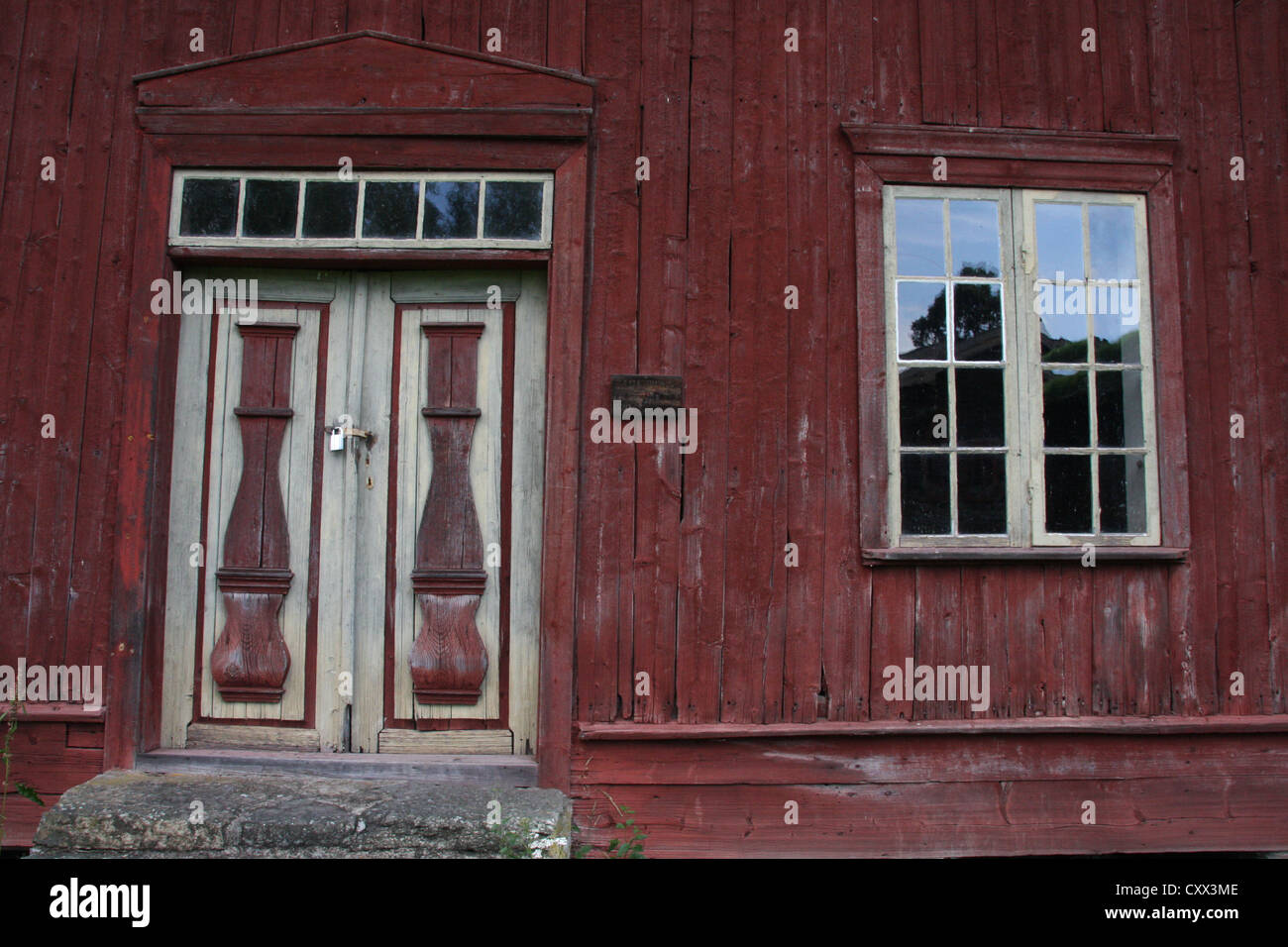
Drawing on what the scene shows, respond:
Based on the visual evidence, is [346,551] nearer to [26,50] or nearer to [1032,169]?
[26,50]

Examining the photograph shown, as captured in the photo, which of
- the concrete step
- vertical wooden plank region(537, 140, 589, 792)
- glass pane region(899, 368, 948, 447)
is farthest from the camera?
glass pane region(899, 368, 948, 447)

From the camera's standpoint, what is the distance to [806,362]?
3.98m

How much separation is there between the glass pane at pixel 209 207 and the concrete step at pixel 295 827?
2393mm

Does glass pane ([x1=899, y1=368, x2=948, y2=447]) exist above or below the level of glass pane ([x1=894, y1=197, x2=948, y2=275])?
below

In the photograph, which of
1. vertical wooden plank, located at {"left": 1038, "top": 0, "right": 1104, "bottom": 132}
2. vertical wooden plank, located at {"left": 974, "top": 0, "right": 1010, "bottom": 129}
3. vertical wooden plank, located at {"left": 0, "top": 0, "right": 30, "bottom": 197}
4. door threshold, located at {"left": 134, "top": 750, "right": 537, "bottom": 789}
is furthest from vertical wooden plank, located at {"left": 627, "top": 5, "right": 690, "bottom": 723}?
vertical wooden plank, located at {"left": 0, "top": 0, "right": 30, "bottom": 197}

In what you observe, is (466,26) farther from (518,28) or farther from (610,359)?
(610,359)

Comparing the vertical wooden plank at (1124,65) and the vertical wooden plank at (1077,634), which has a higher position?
the vertical wooden plank at (1124,65)

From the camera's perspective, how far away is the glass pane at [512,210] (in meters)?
3.96

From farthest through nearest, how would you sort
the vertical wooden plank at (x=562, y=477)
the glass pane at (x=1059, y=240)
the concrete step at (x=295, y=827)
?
the glass pane at (x=1059, y=240), the vertical wooden plank at (x=562, y=477), the concrete step at (x=295, y=827)

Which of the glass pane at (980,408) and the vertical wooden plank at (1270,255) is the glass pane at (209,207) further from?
the vertical wooden plank at (1270,255)

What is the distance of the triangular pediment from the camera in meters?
3.98

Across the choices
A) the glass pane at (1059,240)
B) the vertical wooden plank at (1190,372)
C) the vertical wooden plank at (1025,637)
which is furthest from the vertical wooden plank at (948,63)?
the vertical wooden plank at (1025,637)

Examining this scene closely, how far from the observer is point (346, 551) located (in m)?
4.01

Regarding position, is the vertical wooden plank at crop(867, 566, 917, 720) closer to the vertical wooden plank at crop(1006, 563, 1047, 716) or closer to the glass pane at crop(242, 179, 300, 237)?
the vertical wooden plank at crop(1006, 563, 1047, 716)
